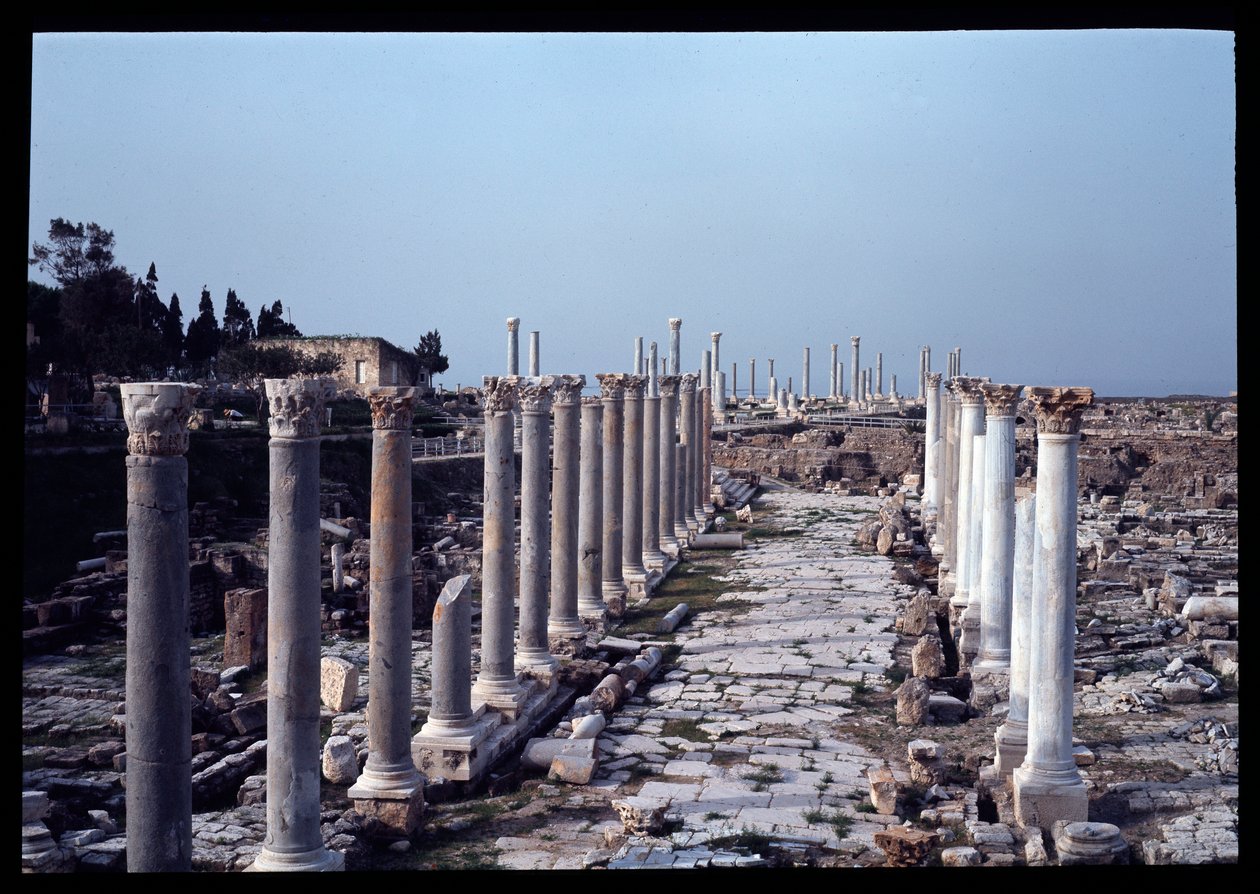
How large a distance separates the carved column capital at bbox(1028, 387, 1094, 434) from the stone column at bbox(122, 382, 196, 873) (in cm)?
661

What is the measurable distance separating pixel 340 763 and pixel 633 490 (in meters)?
10.8

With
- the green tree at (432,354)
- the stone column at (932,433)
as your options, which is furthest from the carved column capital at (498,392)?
the green tree at (432,354)

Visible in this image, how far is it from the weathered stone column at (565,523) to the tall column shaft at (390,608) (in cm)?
526

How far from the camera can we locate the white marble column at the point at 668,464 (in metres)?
24.3

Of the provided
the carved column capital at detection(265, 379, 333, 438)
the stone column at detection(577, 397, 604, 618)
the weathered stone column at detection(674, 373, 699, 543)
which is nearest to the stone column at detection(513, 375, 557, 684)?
the stone column at detection(577, 397, 604, 618)

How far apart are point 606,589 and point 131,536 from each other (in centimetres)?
1195

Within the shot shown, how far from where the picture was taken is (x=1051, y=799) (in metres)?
9.34

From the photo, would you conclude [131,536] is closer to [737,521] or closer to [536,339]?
[737,521]

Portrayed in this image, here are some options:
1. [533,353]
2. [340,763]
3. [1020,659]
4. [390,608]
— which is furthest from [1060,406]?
[533,353]

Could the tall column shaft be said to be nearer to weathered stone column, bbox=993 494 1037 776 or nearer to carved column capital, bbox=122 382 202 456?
carved column capital, bbox=122 382 202 456

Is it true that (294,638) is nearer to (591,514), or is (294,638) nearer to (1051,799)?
(1051,799)

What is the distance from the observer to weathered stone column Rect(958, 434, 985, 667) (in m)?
15.2

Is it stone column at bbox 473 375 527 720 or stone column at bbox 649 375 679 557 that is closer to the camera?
stone column at bbox 473 375 527 720

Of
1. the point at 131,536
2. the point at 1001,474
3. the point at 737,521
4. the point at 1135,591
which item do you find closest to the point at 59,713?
the point at 131,536
